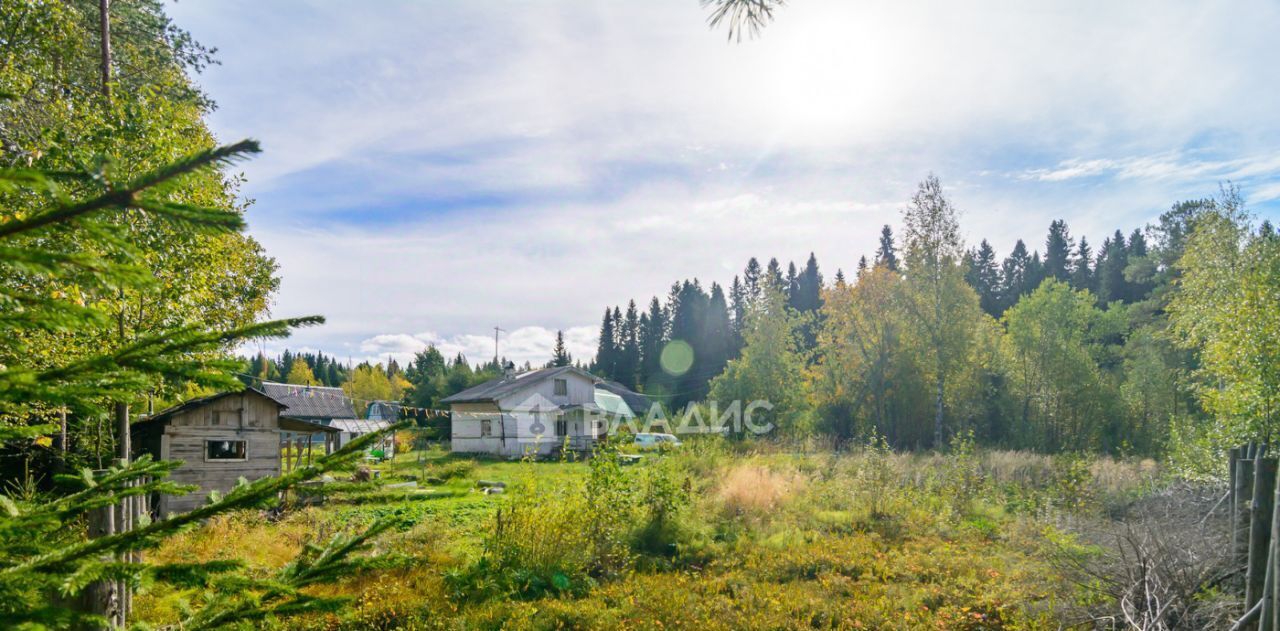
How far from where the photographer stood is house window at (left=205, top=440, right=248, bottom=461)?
12.5 meters

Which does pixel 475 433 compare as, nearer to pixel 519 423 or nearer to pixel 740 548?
pixel 519 423

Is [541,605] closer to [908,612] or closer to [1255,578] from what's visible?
[908,612]

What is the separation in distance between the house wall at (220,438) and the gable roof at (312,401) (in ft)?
78.1

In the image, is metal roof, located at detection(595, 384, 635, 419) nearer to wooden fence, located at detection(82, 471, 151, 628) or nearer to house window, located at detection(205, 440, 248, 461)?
house window, located at detection(205, 440, 248, 461)

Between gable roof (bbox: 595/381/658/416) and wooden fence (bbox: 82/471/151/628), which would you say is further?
gable roof (bbox: 595/381/658/416)

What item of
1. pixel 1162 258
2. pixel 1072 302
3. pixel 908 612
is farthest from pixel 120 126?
pixel 1162 258

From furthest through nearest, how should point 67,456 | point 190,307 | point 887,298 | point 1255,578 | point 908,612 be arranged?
point 887,298
point 67,456
point 190,307
point 908,612
point 1255,578

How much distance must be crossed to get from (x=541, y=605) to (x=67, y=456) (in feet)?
→ 26.2

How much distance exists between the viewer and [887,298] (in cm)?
2350

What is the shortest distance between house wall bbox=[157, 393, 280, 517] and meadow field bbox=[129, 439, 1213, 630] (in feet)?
4.00

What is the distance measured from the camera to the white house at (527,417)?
30.4m

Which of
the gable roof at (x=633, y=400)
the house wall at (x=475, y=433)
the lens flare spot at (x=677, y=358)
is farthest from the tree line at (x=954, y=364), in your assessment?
the lens flare spot at (x=677, y=358)

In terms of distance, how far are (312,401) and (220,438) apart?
85.5ft

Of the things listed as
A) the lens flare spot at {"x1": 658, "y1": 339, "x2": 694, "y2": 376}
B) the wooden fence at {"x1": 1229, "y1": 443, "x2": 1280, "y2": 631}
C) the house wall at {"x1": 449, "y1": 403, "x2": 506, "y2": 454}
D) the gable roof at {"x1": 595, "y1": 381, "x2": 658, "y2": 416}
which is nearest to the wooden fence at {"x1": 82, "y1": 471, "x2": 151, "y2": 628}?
the wooden fence at {"x1": 1229, "y1": 443, "x2": 1280, "y2": 631}
